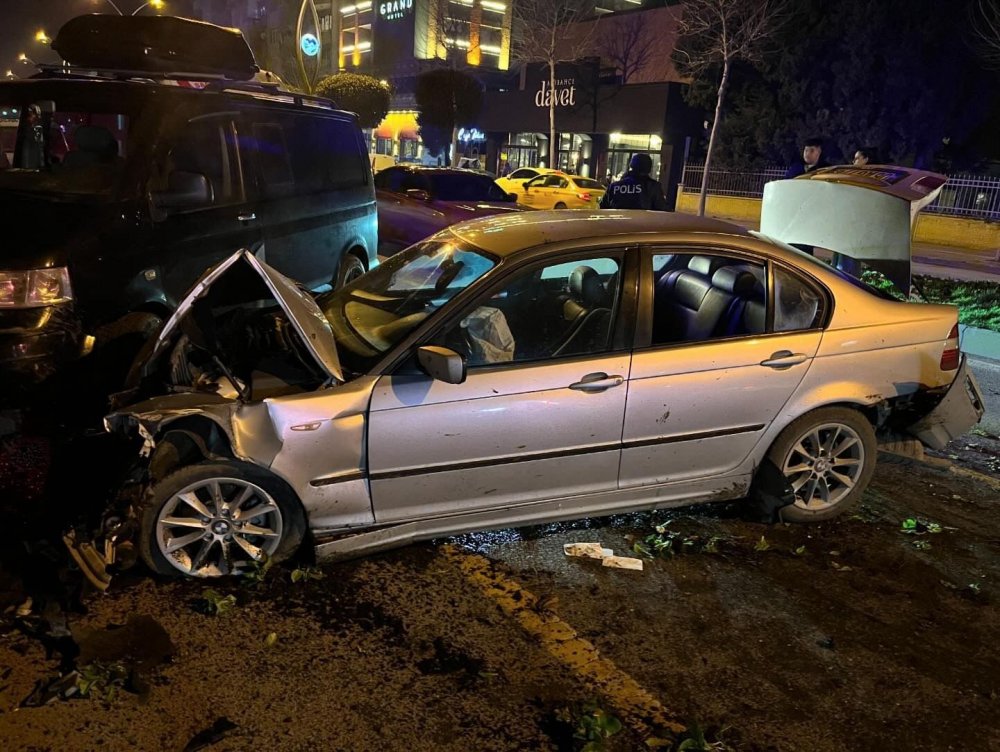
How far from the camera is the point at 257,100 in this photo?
5.90 metres

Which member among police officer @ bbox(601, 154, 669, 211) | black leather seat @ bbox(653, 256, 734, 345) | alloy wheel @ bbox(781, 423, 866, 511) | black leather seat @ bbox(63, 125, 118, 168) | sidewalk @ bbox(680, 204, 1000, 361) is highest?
black leather seat @ bbox(63, 125, 118, 168)

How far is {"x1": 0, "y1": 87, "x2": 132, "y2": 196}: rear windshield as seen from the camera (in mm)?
4855

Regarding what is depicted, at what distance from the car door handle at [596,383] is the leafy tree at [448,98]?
28.8 meters

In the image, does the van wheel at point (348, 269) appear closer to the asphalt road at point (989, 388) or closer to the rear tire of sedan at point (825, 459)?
the rear tire of sedan at point (825, 459)

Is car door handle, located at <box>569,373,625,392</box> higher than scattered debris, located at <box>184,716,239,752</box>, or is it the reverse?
car door handle, located at <box>569,373,625,392</box>

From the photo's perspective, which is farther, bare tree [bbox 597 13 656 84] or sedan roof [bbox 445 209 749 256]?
bare tree [bbox 597 13 656 84]

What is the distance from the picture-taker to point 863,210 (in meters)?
6.00

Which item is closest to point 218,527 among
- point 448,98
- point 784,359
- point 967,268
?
point 784,359

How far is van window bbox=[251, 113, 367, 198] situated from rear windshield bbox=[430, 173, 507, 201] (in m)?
4.29

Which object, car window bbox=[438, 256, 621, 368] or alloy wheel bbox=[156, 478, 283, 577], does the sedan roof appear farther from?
alloy wheel bbox=[156, 478, 283, 577]

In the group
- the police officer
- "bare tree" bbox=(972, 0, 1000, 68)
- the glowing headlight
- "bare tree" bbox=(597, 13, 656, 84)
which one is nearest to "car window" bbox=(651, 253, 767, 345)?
the glowing headlight

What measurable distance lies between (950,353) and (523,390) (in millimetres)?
Answer: 2431

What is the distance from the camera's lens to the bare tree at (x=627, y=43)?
32.1 meters

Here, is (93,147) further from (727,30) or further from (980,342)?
(727,30)
